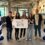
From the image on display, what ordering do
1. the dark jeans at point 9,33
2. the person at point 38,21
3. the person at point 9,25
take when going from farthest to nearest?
the person at point 38,21 < the dark jeans at point 9,33 < the person at point 9,25

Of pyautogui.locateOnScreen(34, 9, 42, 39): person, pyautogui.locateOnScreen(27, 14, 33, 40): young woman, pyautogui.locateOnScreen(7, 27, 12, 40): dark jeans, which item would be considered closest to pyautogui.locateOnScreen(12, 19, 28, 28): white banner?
pyautogui.locateOnScreen(27, 14, 33, 40): young woman

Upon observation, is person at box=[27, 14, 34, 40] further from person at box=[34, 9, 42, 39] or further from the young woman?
person at box=[34, 9, 42, 39]

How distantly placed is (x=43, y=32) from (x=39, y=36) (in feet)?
0.95

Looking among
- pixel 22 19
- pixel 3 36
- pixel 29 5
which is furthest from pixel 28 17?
pixel 3 36

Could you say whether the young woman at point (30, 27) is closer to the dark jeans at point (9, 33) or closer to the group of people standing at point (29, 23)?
the group of people standing at point (29, 23)

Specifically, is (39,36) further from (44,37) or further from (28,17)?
(28,17)

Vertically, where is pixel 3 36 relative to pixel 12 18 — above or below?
below

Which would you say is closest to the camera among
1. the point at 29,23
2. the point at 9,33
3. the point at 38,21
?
the point at 29,23

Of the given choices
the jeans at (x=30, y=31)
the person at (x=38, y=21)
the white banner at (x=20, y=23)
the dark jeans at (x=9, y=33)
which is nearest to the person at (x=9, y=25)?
the dark jeans at (x=9, y=33)

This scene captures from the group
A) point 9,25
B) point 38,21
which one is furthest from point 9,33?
point 38,21

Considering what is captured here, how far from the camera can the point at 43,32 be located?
352 inches

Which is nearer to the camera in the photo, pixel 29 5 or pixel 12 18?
pixel 12 18

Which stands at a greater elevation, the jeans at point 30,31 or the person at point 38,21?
the person at point 38,21

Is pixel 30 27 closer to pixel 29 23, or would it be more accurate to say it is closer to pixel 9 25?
pixel 29 23
